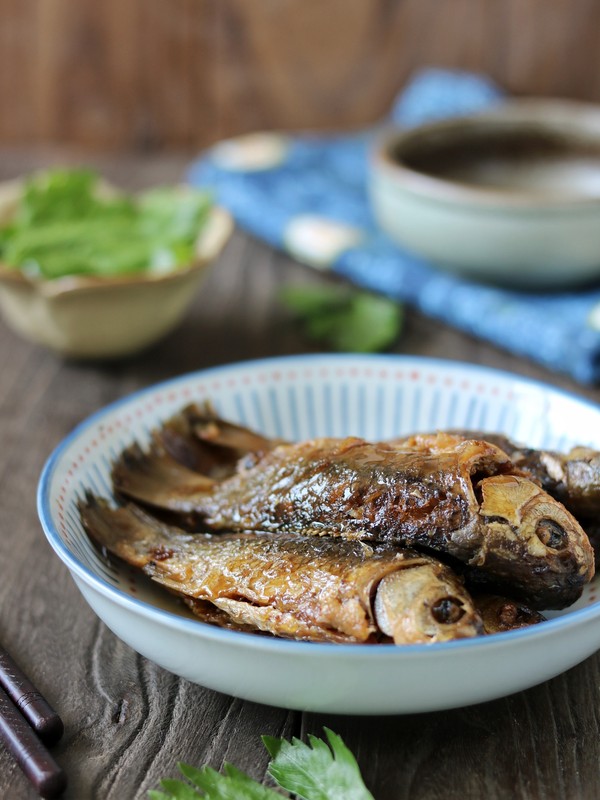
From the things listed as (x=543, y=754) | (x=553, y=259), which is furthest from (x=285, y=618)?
(x=553, y=259)

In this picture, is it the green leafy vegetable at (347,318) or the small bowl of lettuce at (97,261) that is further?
the green leafy vegetable at (347,318)

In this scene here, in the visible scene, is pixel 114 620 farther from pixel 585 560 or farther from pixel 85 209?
pixel 85 209

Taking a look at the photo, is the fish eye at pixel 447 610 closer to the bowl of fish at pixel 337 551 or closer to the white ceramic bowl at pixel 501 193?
the bowl of fish at pixel 337 551

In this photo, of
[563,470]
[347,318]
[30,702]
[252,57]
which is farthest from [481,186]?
[30,702]

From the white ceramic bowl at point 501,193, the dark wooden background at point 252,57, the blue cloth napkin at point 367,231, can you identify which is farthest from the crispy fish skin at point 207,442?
the dark wooden background at point 252,57

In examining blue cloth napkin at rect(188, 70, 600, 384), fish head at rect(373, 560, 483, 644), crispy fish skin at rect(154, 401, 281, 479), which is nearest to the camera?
fish head at rect(373, 560, 483, 644)

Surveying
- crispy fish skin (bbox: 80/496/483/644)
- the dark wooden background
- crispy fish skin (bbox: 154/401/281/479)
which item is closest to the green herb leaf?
crispy fish skin (bbox: 80/496/483/644)

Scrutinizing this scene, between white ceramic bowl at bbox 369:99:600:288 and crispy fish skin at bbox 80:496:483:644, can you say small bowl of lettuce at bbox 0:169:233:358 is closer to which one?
white ceramic bowl at bbox 369:99:600:288
